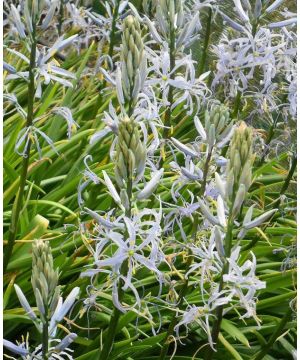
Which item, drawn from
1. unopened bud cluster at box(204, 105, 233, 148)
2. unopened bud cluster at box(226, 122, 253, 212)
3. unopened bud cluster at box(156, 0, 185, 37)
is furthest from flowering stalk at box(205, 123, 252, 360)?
unopened bud cluster at box(156, 0, 185, 37)

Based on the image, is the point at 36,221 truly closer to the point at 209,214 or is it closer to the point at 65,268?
the point at 65,268

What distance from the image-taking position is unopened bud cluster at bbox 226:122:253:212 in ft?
6.36

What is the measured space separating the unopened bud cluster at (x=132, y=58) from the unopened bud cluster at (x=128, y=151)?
0.33 meters

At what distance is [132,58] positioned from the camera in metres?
2.31

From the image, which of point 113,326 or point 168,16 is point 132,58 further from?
point 113,326

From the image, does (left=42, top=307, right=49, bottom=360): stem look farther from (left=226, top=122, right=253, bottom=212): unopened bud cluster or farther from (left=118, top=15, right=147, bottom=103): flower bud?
(left=118, top=15, right=147, bottom=103): flower bud

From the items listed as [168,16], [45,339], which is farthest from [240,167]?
[168,16]

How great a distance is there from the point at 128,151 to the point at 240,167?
30 cm

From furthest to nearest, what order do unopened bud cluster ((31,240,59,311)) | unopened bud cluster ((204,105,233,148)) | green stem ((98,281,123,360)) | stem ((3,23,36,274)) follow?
stem ((3,23,36,274)) < unopened bud cluster ((204,105,233,148)) < green stem ((98,281,123,360)) < unopened bud cluster ((31,240,59,311))

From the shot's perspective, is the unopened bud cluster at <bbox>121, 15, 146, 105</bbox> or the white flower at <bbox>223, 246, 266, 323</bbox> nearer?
the white flower at <bbox>223, 246, 266, 323</bbox>

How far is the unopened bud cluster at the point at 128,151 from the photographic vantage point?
200 centimetres

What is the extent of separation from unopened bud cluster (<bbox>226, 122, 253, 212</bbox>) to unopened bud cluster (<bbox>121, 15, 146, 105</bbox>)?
0.47m

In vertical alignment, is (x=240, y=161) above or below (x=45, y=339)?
above

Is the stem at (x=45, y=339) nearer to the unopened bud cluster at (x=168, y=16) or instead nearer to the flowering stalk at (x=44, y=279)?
the flowering stalk at (x=44, y=279)
